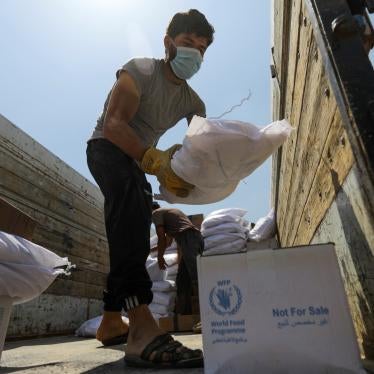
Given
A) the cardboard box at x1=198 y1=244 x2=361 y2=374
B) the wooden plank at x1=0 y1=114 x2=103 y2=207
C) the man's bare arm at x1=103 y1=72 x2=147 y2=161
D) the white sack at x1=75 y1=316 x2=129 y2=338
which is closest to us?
the cardboard box at x1=198 y1=244 x2=361 y2=374

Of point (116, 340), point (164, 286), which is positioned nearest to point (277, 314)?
point (116, 340)

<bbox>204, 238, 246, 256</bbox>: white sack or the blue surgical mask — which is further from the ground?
the blue surgical mask

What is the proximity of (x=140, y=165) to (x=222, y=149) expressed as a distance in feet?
1.42

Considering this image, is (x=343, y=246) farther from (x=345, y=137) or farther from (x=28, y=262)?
(x=28, y=262)

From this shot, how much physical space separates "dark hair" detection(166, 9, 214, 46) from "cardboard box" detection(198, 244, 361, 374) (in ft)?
3.82

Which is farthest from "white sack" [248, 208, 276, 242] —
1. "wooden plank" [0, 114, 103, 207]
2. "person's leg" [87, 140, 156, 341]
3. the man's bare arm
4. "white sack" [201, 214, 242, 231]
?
the man's bare arm

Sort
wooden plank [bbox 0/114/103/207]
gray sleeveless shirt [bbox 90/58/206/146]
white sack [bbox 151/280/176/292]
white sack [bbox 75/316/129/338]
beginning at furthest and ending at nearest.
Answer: white sack [bbox 151/280/176/292]
wooden plank [bbox 0/114/103/207]
white sack [bbox 75/316/129/338]
gray sleeveless shirt [bbox 90/58/206/146]

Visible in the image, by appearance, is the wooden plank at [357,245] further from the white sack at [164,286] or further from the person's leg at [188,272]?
the white sack at [164,286]

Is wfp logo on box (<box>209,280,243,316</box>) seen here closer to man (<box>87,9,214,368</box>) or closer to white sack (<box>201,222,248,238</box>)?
man (<box>87,9,214,368</box>)

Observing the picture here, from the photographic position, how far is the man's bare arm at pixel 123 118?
1.26 meters

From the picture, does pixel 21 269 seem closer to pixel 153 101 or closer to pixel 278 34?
pixel 153 101

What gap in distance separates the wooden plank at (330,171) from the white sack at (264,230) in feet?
7.91

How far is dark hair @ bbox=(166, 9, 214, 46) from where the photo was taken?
161 centimetres

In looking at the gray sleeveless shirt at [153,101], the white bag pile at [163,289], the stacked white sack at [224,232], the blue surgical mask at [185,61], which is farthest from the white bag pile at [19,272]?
the stacked white sack at [224,232]
